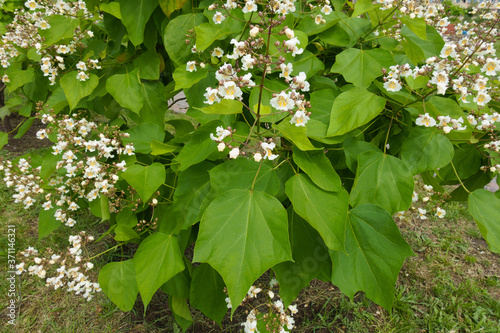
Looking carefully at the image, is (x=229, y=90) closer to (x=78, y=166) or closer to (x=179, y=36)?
(x=179, y=36)

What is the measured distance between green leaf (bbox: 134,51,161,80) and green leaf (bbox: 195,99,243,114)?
3.04ft

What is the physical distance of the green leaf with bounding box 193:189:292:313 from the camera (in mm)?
1092

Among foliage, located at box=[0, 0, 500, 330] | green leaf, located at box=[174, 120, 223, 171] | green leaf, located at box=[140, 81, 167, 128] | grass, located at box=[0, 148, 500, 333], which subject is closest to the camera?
foliage, located at box=[0, 0, 500, 330]

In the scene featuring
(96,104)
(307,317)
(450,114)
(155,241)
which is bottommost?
(307,317)

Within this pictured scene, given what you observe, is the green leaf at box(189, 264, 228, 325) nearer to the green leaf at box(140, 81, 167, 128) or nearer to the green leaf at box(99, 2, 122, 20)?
the green leaf at box(140, 81, 167, 128)

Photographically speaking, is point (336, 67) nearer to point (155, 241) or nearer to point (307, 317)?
point (155, 241)

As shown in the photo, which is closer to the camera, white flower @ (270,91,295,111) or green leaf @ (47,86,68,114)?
white flower @ (270,91,295,111)

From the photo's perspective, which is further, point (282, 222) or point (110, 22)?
point (110, 22)

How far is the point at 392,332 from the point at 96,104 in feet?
9.03

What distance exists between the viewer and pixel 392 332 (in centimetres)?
237

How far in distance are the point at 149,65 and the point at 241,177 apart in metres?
0.99

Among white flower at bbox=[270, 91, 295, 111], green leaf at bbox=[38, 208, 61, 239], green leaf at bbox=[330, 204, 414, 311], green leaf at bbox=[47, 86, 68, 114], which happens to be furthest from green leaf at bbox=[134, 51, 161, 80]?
green leaf at bbox=[330, 204, 414, 311]

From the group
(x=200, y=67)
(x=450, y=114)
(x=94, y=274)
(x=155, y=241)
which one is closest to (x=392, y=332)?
(x=450, y=114)

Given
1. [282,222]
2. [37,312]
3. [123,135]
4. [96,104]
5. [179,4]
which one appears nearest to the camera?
[282,222]
